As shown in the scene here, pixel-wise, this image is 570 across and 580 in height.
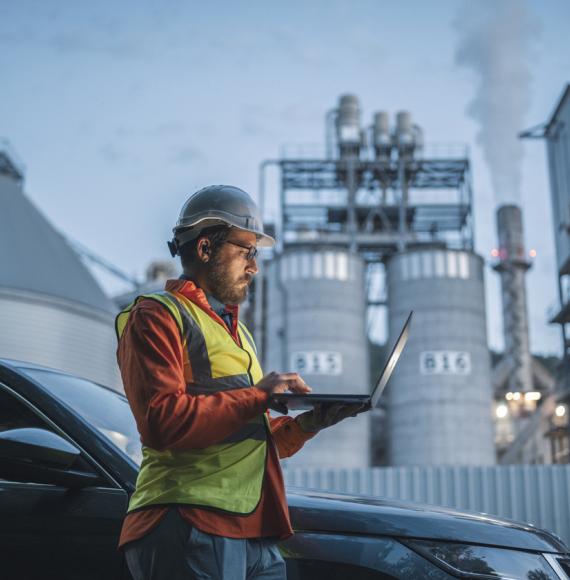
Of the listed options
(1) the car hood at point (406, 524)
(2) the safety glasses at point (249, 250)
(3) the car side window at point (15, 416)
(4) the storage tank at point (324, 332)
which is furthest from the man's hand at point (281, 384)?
(4) the storage tank at point (324, 332)

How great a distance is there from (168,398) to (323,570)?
35.4 inches

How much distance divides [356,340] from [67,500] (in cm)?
2654

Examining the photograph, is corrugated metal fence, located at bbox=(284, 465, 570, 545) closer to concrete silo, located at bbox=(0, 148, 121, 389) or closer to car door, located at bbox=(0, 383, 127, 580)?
car door, located at bbox=(0, 383, 127, 580)

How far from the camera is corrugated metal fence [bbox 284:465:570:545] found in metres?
13.2

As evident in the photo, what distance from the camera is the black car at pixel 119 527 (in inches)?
101

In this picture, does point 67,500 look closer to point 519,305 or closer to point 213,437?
point 213,437

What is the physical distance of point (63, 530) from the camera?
8.80ft

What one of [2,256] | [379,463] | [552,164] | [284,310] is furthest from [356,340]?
[2,256]

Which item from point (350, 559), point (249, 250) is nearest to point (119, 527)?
point (350, 559)

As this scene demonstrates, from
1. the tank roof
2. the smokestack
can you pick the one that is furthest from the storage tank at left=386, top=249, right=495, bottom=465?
the tank roof

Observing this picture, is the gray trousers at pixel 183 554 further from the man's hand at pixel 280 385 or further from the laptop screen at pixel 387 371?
the laptop screen at pixel 387 371

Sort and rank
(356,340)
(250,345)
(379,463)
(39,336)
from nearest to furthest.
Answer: (250,345) < (39,336) < (356,340) < (379,463)

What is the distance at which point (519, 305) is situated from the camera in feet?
133

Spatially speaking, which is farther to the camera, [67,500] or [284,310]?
[284,310]
